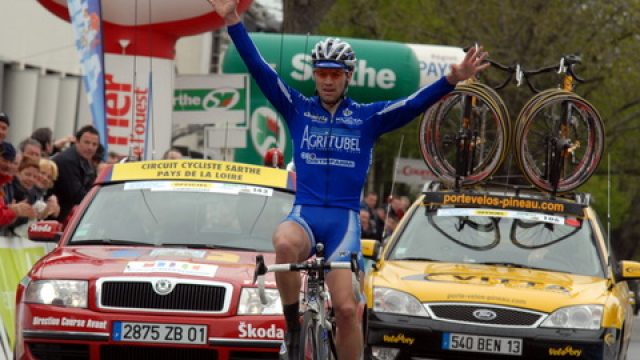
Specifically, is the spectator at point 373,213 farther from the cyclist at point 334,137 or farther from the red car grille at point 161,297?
the cyclist at point 334,137

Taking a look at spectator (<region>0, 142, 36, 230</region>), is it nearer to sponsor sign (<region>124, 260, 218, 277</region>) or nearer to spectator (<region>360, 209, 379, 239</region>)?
sponsor sign (<region>124, 260, 218, 277</region>)

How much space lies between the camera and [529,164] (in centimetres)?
1445

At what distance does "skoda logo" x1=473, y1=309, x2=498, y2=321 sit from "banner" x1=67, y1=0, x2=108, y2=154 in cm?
653

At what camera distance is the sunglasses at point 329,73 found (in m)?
9.64

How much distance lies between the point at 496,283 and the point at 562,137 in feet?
8.54

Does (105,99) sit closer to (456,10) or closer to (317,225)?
(317,225)

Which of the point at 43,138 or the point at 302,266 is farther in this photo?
the point at 43,138

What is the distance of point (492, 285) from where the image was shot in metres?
12.6

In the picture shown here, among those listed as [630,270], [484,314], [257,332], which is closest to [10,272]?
[257,332]

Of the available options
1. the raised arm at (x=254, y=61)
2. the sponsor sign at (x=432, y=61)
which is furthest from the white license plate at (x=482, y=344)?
the sponsor sign at (x=432, y=61)

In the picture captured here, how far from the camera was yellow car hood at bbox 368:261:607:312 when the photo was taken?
1234 cm

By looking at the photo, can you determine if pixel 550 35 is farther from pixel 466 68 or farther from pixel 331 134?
pixel 466 68

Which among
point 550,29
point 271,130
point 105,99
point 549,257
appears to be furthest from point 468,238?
point 550,29

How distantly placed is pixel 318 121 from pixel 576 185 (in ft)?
17.6
